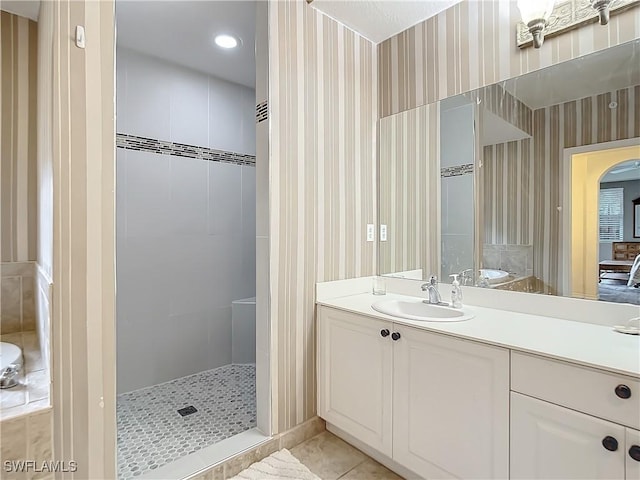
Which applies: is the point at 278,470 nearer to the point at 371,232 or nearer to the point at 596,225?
the point at 371,232

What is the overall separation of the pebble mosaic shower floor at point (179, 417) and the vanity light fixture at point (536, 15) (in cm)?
253

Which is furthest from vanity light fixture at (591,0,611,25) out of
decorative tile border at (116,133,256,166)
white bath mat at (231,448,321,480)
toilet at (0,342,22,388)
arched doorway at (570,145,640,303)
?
toilet at (0,342,22,388)

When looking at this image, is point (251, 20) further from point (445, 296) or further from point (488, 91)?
point (445, 296)

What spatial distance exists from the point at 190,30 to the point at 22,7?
0.87 m

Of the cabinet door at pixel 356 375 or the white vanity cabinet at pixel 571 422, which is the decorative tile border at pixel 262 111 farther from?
the white vanity cabinet at pixel 571 422

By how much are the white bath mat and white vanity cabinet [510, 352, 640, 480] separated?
3.07 feet

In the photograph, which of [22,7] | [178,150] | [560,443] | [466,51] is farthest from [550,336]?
[22,7]

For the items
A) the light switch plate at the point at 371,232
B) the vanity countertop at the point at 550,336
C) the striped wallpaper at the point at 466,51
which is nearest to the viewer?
the vanity countertop at the point at 550,336

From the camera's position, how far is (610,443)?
961 millimetres

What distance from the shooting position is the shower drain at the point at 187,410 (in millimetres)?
2141

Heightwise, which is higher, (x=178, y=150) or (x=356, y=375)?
(x=178, y=150)

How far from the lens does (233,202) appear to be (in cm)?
303

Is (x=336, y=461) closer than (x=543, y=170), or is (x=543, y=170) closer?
(x=543, y=170)

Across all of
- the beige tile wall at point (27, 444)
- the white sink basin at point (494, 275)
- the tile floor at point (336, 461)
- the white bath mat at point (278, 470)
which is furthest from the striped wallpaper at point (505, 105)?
the beige tile wall at point (27, 444)
